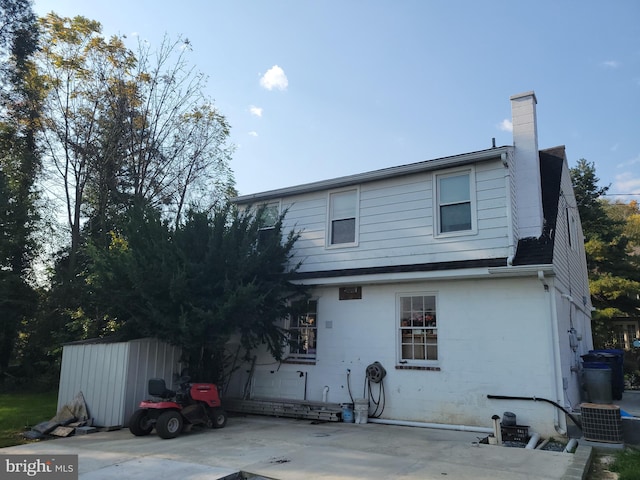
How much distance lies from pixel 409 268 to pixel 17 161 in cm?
1632

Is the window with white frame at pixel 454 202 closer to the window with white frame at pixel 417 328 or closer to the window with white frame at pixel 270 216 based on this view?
the window with white frame at pixel 417 328

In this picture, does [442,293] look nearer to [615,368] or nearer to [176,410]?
[615,368]

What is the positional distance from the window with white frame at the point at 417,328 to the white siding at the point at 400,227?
0.82 m

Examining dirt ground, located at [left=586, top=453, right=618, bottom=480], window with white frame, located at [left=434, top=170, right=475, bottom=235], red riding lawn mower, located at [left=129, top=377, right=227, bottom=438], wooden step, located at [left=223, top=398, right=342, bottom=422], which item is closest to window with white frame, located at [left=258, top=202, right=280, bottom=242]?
wooden step, located at [left=223, top=398, right=342, bottom=422]

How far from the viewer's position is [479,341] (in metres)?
8.03

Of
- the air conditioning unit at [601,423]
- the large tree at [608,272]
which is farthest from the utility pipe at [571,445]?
the large tree at [608,272]

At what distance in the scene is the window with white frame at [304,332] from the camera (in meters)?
9.93

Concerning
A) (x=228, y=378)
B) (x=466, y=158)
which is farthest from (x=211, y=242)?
(x=466, y=158)

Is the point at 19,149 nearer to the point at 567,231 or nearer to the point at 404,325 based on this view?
the point at 404,325

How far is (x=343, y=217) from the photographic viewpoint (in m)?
10.2

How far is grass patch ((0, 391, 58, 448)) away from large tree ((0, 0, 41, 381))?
318 centimetres

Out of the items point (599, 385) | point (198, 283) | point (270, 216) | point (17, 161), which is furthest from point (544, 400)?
point (17, 161)

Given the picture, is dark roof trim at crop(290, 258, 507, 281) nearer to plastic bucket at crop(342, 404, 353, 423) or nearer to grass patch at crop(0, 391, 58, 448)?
plastic bucket at crop(342, 404, 353, 423)

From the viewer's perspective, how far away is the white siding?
829cm
